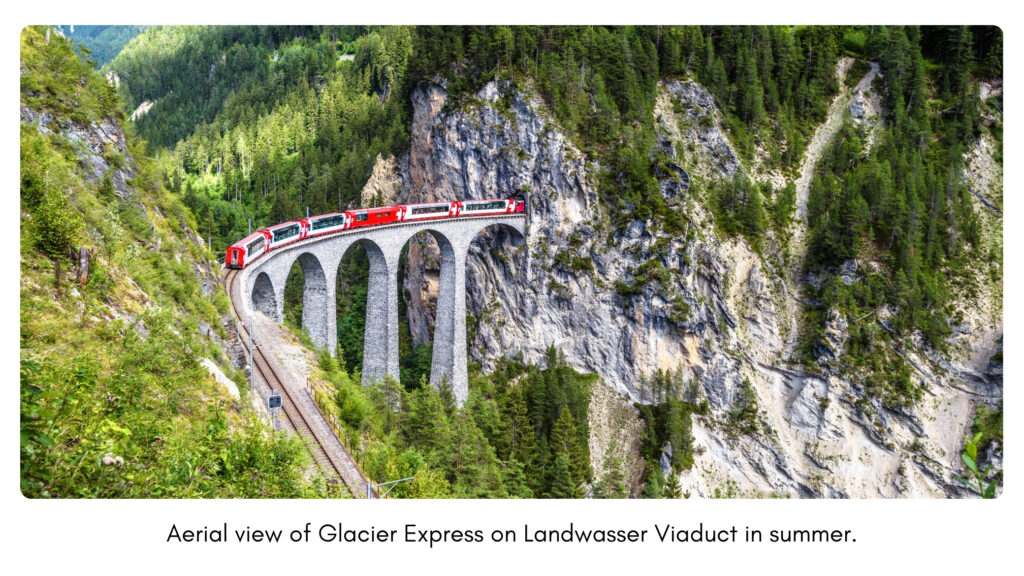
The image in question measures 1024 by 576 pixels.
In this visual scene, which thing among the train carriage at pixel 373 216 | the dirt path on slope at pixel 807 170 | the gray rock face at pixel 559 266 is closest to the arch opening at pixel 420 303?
the gray rock face at pixel 559 266

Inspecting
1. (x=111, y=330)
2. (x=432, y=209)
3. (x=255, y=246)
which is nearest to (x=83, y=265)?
(x=111, y=330)

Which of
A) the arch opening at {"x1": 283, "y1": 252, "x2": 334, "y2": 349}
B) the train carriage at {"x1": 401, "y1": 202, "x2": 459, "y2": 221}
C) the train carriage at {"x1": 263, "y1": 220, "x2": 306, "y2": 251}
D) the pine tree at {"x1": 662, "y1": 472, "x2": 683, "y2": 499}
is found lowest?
the pine tree at {"x1": 662, "y1": 472, "x2": 683, "y2": 499}

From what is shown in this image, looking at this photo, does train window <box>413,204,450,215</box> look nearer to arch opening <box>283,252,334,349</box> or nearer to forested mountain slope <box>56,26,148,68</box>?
arch opening <box>283,252,334,349</box>

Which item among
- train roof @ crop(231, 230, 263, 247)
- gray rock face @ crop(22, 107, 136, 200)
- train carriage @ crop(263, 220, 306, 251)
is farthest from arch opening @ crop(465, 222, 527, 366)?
gray rock face @ crop(22, 107, 136, 200)

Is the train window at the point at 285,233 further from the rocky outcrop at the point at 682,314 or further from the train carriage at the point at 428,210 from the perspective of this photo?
the rocky outcrop at the point at 682,314

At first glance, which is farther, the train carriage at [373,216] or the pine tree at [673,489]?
the pine tree at [673,489]

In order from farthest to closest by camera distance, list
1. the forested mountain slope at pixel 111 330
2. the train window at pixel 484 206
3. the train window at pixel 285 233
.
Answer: the train window at pixel 484 206, the train window at pixel 285 233, the forested mountain slope at pixel 111 330
